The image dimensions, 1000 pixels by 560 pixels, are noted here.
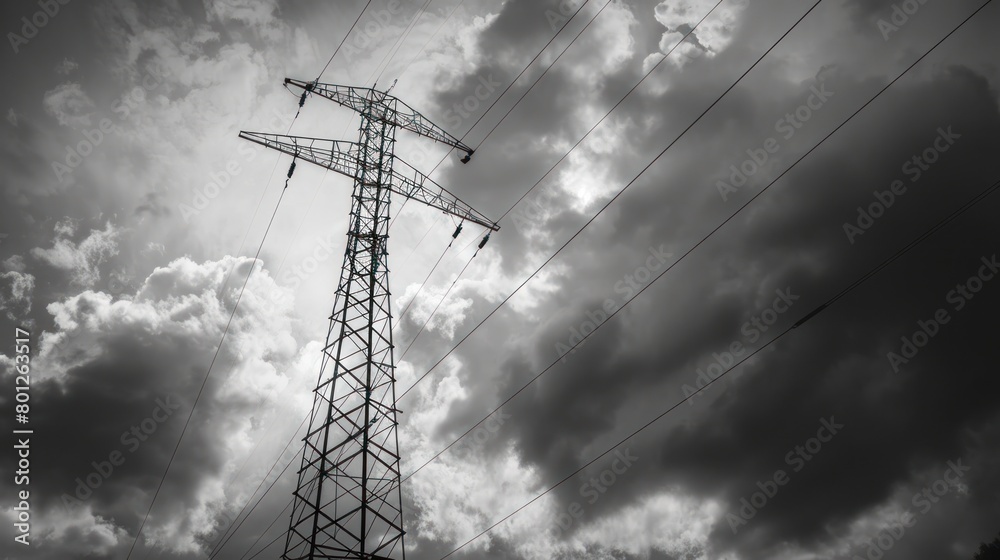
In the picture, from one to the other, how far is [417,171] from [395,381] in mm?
9761

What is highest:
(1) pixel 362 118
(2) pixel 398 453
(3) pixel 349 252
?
(1) pixel 362 118

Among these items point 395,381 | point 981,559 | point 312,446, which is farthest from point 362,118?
point 981,559

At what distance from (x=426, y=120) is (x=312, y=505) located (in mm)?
18216

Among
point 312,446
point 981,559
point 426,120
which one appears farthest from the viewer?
point 981,559

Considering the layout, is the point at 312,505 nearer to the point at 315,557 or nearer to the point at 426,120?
the point at 315,557

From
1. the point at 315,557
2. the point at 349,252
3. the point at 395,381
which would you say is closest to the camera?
the point at 315,557

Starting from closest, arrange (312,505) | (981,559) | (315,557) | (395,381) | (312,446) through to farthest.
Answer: (315,557), (312,505), (312,446), (395,381), (981,559)

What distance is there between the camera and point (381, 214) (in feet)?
74.7

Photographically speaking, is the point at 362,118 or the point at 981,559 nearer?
the point at 362,118

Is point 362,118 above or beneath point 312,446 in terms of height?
above

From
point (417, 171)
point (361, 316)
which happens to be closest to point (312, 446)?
point (361, 316)

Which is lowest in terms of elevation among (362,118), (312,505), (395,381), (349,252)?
(312,505)

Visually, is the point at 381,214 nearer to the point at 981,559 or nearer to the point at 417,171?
the point at 417,171

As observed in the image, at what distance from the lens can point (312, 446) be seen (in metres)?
18.2
